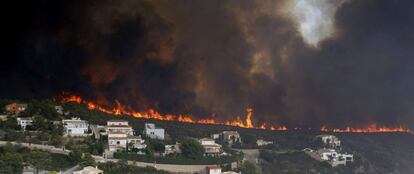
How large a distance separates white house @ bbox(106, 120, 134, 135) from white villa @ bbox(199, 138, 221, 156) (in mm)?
3440

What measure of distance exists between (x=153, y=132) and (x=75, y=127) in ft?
13.5

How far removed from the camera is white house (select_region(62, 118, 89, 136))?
25.1 meters

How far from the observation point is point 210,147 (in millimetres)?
27719

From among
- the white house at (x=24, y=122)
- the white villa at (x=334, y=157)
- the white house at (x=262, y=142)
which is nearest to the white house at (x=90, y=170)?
the white house at (x=24, y=122)

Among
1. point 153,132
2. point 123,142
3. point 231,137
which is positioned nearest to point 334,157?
point 231,137

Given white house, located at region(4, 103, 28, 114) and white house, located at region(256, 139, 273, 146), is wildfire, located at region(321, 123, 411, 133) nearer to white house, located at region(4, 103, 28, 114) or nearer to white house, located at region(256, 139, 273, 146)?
white house, located at region(256, 139, 273, 146)

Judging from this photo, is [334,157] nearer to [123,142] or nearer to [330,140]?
[330,140]

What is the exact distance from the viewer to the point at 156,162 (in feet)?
78.1

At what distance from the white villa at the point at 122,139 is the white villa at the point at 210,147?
324 cm

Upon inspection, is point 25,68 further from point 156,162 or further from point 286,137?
point 286,137

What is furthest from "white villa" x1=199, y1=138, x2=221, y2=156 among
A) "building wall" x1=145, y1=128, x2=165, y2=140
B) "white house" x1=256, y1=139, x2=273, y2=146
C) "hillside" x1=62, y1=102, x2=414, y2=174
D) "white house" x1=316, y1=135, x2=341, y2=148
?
"white house" x1=316, y1=135, x2=341, y2=148

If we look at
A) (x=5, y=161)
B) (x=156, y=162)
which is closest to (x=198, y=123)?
(x=156, y=162)

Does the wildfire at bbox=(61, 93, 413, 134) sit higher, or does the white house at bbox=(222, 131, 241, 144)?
the wildfire at bbox=(61, 93, 413, 134)

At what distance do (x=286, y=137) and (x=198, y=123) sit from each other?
17.3 ft
